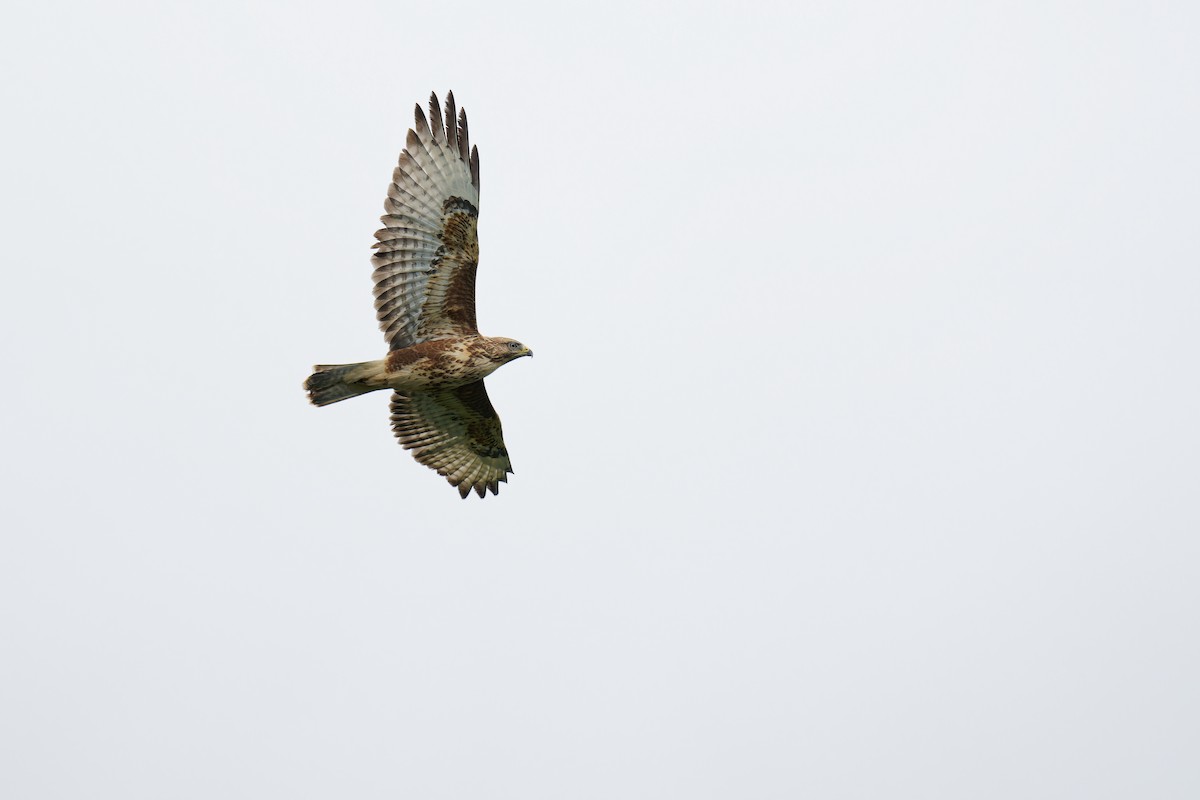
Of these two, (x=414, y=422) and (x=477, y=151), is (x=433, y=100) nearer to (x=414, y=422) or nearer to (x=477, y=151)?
(x=477, y=151)

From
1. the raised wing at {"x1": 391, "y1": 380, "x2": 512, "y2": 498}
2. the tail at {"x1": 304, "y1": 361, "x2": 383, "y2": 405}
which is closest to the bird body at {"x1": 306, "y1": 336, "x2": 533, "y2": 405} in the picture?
the tail at {"x1": 304, "y1": 361, "x2": 383, "y2": 405}

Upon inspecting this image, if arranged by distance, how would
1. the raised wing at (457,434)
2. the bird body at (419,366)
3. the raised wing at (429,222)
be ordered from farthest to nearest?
the raised wing at (457,434) < the bird body at (419,366) < the raised wing at (429,222)

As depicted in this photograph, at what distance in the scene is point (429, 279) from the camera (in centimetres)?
1608

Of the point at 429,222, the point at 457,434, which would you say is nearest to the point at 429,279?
the point at 429,222

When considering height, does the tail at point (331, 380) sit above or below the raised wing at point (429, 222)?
below

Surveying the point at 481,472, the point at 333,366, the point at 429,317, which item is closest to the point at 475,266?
the point at 429,317

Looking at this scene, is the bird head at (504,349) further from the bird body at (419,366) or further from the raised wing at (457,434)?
the raised wing at (457,434)

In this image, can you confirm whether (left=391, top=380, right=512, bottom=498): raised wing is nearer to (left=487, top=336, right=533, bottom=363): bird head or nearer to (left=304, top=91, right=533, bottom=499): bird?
(left=304, top=91, right=533, bottom=499): bird

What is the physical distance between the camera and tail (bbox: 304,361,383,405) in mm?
16188

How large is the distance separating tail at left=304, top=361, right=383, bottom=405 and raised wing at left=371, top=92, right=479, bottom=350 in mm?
521

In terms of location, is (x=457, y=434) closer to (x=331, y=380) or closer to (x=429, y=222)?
(x=331, y=380)

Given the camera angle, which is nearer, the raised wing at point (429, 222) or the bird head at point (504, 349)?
the raised wing at point (429, 222)

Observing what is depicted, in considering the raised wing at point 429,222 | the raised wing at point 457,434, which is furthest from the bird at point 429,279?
the raised wing at point 457,434

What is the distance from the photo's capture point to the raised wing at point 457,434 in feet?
57.5
